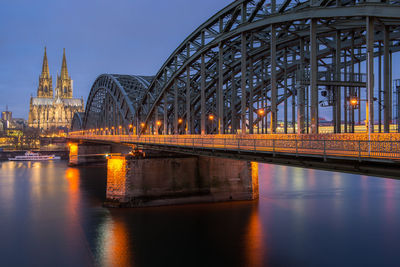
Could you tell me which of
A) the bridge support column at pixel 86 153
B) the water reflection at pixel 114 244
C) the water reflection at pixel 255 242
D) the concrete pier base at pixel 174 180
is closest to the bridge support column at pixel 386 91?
the water reflection at pixel 255 242

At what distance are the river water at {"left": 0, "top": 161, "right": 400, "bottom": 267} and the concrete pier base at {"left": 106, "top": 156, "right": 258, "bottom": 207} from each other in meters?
1.34

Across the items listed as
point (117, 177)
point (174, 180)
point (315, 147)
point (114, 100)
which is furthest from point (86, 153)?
point (315, 147)

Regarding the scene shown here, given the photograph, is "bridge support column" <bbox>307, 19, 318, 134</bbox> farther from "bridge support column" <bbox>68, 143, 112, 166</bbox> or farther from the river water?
"bridge support column" <bbox>68, 143, 112, 166</bbox>

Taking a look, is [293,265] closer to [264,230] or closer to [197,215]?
[264,230]

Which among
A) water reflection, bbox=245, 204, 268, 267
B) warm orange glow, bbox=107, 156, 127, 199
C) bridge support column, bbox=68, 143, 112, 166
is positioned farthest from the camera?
bridge support column, bbox=68, 143, 112, 166

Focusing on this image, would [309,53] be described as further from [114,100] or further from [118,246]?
[114,100]

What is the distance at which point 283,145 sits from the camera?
2141 centimetres

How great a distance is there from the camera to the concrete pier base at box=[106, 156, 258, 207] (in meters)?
40.1

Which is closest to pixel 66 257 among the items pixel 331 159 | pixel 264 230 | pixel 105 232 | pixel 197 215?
pixel 105 232

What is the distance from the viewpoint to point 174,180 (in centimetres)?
4091

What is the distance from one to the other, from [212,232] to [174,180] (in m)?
9.68

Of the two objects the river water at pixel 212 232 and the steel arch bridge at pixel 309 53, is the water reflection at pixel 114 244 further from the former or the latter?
the steel arch bridge at pixel 309 53

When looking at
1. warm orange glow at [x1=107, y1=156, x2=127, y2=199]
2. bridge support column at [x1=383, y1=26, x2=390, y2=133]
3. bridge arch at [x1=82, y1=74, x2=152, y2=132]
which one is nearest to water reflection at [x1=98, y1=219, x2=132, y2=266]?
warm orange glow at [x1=107, y1=156, x2=127, y2=199]

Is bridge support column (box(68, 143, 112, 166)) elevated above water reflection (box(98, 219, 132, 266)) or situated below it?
above
